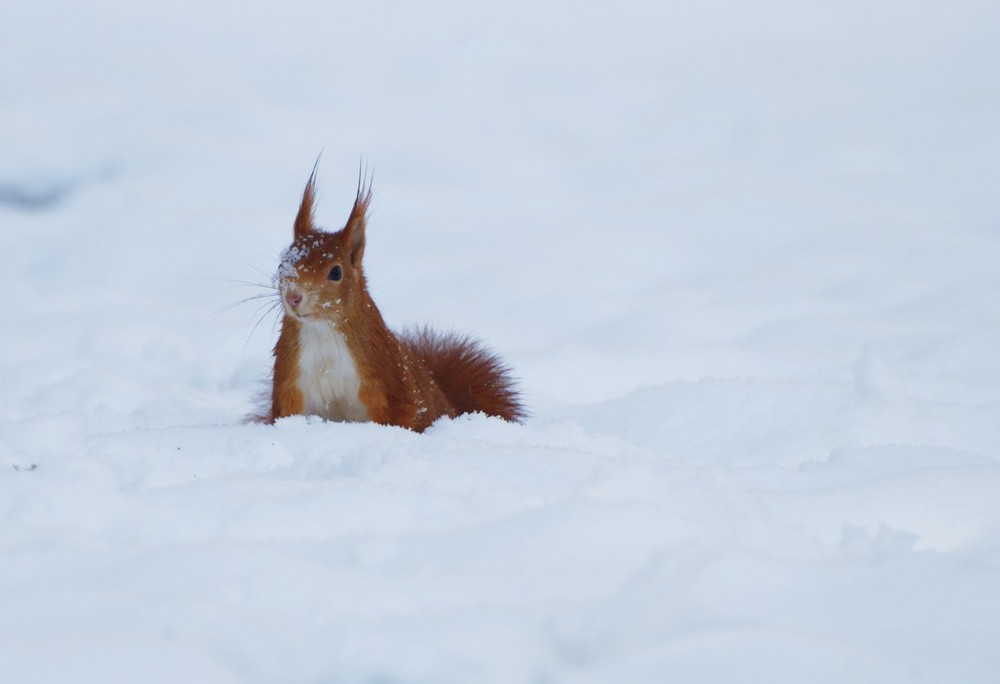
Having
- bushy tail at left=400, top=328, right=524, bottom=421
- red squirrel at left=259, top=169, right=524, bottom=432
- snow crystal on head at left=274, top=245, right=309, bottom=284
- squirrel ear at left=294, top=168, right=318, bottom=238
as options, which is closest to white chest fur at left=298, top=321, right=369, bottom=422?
red squirrel at left=259, top=169, right=524, bottom=432

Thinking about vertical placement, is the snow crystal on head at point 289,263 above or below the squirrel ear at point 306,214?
below

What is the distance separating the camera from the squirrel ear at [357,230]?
357cm

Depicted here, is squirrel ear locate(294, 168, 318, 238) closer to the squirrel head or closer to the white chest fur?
the squirrel head

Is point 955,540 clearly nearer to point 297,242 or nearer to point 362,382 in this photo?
point 362,382

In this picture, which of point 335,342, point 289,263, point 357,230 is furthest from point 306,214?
point 335,342

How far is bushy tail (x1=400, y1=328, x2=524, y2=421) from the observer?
14.4 ft

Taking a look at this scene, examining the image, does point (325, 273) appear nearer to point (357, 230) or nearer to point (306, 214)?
point (357, 230)

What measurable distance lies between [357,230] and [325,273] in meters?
0.25

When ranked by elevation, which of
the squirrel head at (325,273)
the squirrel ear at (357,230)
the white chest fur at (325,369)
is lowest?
the white chest fur at (325,369)

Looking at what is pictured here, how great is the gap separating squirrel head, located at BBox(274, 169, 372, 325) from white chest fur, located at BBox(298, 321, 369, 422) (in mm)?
64

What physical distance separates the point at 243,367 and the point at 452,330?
1.58m

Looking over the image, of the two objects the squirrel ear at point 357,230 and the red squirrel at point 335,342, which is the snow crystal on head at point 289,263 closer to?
the red squirrel at point 335,342

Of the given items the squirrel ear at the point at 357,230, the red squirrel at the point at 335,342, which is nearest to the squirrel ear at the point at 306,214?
the red squirrel at the point at 335,342

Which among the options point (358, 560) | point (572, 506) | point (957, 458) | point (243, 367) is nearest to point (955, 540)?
point (957, 458)
